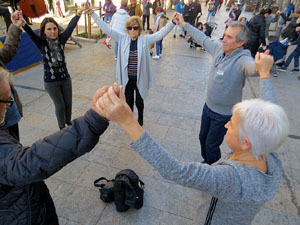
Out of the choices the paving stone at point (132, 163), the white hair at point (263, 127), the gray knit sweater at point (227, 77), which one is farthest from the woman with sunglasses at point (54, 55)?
the white hair at point (263, 127)

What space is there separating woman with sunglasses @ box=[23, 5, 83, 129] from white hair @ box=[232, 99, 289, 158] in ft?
9.95

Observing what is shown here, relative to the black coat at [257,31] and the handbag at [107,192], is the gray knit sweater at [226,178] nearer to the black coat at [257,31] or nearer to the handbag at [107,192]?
the handbag at [107,192]

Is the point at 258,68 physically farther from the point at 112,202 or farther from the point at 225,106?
the point at 112,202

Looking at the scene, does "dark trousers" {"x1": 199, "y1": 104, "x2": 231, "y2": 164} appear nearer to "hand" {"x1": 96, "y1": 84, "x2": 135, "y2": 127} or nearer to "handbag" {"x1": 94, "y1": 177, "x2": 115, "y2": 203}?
"handbag" {"x1": 94, "y1": 177, "x2": 115, "y2": 203}

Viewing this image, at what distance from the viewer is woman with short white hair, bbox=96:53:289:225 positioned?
104 cm

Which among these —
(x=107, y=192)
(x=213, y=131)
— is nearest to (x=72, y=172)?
(x=107, y=192)

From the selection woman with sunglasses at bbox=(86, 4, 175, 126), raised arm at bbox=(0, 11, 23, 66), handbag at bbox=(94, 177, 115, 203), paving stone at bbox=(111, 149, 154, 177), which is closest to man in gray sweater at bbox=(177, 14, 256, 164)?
woman with sunglasses at bbox=(86, 4, 175, 126)

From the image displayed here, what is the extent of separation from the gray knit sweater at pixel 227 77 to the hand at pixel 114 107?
5.63 ft

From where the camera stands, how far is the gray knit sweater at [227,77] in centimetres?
242

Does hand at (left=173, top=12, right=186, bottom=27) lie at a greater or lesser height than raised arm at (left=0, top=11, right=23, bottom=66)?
greater

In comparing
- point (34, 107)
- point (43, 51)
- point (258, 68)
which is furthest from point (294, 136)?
point (34, 107)

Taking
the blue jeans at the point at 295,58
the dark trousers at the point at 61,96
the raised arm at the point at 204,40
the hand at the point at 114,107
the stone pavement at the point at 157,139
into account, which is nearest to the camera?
the hand at the point at 114,107

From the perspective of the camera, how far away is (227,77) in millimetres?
2520

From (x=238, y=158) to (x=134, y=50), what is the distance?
9.29 ft
